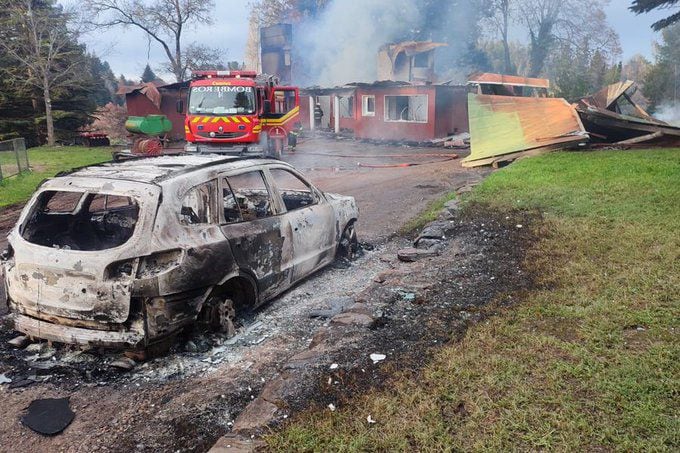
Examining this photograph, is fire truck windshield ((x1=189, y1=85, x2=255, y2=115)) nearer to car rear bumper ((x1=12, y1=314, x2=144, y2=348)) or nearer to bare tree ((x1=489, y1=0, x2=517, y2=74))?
car rear bumper ((x1=12, y1=314, x2=144, y2=348))

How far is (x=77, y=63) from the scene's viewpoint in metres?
26.9

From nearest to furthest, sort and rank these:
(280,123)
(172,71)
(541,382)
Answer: (541,382) → (280,123) → (172,71)

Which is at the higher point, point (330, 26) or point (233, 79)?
point (330, 26)

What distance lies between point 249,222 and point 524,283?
2.72m

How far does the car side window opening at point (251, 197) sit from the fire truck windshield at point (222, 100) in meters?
8.46

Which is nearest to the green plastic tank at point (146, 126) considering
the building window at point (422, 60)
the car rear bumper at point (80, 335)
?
the car rear bumper at point (80, 335)

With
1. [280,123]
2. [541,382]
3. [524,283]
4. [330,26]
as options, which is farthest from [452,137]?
[330,26]

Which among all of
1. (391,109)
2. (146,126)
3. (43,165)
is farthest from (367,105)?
(43,165)

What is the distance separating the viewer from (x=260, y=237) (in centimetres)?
470

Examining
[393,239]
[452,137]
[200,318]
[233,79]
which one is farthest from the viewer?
[452,137]

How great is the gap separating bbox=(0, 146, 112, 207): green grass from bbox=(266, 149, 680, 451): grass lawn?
1166 cm

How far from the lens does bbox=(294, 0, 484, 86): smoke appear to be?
40250 millimetres

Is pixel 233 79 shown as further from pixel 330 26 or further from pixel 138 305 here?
pixel 330 26

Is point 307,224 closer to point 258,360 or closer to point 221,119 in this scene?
point 258,360
